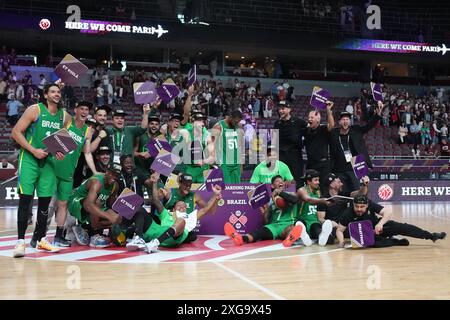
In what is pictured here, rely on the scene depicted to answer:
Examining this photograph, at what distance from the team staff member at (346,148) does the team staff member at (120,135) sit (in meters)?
2.81

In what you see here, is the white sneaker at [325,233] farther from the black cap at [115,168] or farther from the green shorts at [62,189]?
the green shorts at [62,189]

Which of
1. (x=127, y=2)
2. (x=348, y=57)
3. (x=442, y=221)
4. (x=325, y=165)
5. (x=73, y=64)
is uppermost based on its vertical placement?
(x=127, y=2)

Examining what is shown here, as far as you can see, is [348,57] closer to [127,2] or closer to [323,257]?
[127,2]

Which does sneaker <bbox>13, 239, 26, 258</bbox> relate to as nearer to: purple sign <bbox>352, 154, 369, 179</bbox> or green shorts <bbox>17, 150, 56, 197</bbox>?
green shorts <bbox>17, 150, 56, 197</bbox>

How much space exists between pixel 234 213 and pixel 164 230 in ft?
4.72

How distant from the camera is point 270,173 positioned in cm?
799

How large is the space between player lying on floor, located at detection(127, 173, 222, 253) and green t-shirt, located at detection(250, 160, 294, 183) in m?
1.15

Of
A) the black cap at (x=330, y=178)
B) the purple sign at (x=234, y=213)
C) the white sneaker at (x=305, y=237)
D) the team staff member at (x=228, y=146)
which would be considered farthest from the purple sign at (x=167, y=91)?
the white sneaker at (x=305, y=237)

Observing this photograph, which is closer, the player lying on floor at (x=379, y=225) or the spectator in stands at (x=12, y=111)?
the player lying on floor at (x=379, y=225)

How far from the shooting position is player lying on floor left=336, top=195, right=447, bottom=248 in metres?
6.75

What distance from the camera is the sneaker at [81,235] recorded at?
22.9 ft

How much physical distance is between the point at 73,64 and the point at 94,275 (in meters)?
2.93
